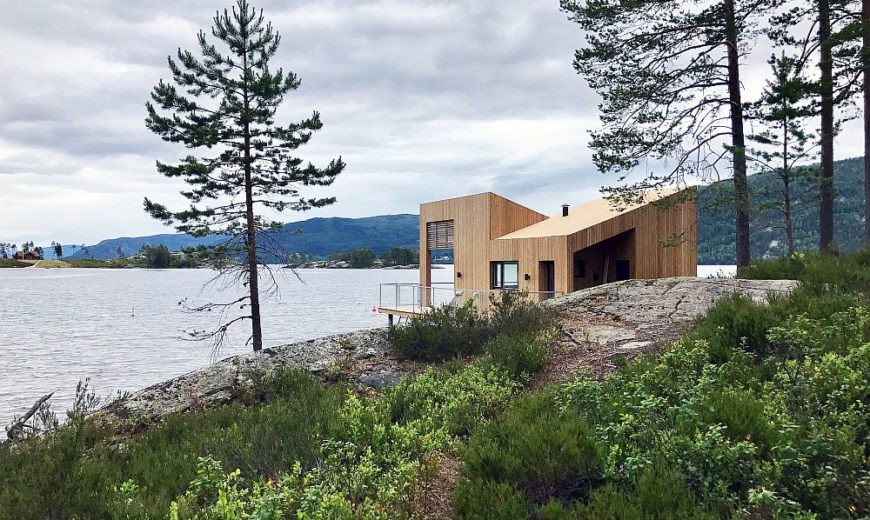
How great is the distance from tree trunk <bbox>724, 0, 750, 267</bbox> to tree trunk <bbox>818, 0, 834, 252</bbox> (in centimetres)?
183

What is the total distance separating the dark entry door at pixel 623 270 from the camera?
68.0 ft

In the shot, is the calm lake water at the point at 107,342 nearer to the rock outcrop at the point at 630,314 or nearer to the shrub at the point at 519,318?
the rock outcrop at the point at 630,314

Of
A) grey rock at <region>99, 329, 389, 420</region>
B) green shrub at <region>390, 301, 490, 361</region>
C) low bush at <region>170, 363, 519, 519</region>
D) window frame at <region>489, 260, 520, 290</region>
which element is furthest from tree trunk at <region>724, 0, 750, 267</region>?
low bush at <region>170, 363, 519, 519</region>

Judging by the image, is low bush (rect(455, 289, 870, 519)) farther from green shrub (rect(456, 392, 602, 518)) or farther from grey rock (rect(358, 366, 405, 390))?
grey rock (rect(358, 366, 405, 390))

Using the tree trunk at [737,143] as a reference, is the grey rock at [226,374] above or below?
below

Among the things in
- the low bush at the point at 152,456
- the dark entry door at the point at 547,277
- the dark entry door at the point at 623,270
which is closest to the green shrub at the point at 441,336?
the low bush at the point at 152,456

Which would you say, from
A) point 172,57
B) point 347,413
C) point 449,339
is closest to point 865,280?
point 449,339

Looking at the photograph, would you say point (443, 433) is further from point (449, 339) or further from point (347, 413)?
point (449, 339)

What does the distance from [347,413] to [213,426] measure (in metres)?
1.50

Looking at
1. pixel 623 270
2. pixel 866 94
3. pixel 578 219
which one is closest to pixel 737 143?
pixel 866 94

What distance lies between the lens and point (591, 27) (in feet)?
51.5

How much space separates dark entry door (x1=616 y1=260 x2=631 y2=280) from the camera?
20719 millimetres

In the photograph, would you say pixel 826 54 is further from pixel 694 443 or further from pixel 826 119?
pixel 694 443

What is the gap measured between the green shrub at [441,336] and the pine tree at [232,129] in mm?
10462
